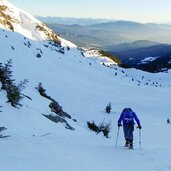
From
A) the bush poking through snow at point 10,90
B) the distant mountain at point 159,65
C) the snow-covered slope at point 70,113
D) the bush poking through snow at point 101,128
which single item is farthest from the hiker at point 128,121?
the distant mountain at point 159,65

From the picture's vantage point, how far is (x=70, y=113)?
2069cm

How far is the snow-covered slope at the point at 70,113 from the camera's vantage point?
9.23 m

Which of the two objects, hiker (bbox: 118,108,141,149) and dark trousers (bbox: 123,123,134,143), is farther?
dark trousers (bbox: 123,123,134,143)

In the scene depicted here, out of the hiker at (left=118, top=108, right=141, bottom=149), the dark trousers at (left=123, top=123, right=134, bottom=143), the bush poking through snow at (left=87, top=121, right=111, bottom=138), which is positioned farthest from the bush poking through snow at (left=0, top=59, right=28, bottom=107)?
the bush poking through snow at (left=87, top=121, right=111, bottom=138)

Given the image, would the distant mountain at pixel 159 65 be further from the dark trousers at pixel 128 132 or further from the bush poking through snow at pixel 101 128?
the dark trousers at pixel 128 132

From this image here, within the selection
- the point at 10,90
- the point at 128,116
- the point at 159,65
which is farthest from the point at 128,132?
the point at 159,65

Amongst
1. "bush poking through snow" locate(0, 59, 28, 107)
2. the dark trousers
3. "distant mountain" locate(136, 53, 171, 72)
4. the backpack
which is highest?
"distant mountain" locate(136, 53, 171, 72)

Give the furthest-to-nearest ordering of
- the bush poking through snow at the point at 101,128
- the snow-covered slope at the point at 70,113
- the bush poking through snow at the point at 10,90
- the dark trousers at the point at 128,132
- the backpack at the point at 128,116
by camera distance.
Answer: the bush poking through snow at the point at 101,128, the bush poking through snow at the point at 10,90, the dark trousers at the point at 128,132, the backpack at the point at 128,116, the snow-covered slope at the point at 70,113

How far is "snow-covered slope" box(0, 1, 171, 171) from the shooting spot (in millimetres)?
9227

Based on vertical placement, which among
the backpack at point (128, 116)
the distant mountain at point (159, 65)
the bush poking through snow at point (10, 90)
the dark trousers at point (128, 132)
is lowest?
the dark trousers at point (128, 132)

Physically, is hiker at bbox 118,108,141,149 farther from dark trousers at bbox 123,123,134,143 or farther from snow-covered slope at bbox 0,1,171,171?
snow-covered slope at bbox 0,1,171,171

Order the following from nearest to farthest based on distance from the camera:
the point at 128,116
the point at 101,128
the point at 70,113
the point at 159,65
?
the point at 128,116 → the point at 101,128 → the point at 70,113 → the point at 159,65

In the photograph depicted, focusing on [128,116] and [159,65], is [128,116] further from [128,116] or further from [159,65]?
[159,65]

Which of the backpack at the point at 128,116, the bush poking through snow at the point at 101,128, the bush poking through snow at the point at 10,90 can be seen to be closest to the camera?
the backpack at the point at 128,116
